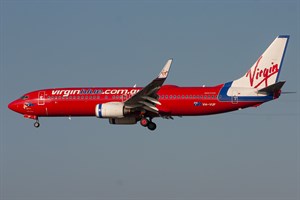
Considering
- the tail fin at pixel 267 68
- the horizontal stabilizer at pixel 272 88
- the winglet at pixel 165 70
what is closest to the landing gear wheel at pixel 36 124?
the winglet at pixel 165 70

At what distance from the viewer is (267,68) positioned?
7356cm

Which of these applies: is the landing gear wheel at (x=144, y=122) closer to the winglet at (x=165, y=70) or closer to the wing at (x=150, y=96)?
the wing at (x=150, y=96)

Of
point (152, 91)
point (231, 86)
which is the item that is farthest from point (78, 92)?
point (231, 86)

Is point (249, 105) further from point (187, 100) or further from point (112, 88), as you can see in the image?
point (112, 88)

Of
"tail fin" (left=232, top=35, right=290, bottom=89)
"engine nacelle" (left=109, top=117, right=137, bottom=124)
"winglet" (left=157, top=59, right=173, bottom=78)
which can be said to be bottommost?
"engine nacelle" (left=109, top=117, right=137, bottom=124)

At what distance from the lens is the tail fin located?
73125 mm

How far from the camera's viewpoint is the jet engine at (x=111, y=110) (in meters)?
72.6

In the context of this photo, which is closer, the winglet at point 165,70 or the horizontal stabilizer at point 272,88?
the horizontal stabilizer at point 272,88

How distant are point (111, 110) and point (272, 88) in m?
13.8

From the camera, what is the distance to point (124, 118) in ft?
249

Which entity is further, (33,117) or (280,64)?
(33,117)

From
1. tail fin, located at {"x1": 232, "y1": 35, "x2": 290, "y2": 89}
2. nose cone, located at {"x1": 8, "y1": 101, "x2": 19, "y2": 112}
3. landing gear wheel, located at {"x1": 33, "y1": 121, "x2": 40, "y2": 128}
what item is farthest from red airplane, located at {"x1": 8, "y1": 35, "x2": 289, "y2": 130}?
nose cone, located at {"x1": 8, "y1": 101, "x2": 19, "y2": 112}

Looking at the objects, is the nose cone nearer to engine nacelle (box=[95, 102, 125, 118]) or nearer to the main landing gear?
engine nacelle (box=[95, 102, 125, 118])

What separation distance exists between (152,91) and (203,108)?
4638 millimetres
